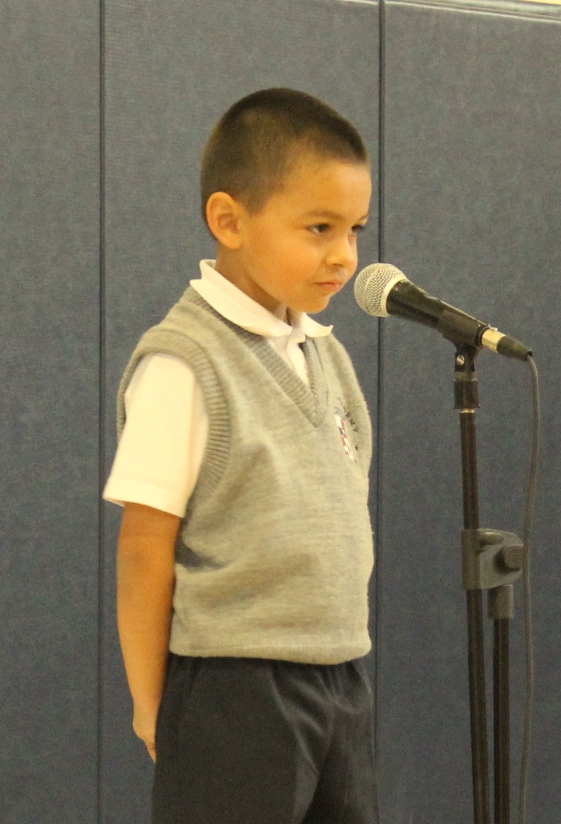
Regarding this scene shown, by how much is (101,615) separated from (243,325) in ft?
3.40

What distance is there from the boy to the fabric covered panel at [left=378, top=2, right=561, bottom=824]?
1051 mm

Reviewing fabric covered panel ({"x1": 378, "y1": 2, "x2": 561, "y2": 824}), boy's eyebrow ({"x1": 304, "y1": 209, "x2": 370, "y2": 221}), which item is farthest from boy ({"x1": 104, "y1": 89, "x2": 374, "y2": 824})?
fabric covered panel ({"x1": 378, "y1": 2, "x2": 561, "y2": 824})

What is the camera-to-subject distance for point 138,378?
1.21 m

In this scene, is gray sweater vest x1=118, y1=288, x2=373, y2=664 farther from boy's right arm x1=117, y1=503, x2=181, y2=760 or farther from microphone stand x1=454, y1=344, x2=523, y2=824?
microphone stand x1=454, y1=344, x2=523, y2=824

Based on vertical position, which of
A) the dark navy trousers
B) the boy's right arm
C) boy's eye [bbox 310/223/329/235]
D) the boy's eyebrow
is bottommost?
the dark navy trousers

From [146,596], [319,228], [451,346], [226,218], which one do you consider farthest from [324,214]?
[451,346]

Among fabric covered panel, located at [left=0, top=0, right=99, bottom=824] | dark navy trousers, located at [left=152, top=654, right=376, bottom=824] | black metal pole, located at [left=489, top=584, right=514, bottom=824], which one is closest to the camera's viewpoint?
dark navy trousers, located at [left=152, top=654, right=376, bottom=824]

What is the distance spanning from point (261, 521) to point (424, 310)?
284 mm

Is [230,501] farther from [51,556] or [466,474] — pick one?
[51,556]

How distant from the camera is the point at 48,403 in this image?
6.70ft

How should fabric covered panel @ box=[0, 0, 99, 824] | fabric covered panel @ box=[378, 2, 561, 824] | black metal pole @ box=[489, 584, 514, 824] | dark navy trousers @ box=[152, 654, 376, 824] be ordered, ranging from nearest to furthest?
1. dark navy trousers @ box=[152, 654, 376, 824]
2. black metal pole @ box=[489, 584, 514, 824]
3. fabric covered panel @ box=[0, 0, 99, 824]
4. fabric covered panel @ box=[378, 2, 561, 824]

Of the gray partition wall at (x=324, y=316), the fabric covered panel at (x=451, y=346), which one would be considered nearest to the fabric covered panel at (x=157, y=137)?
the gray partition wall at (x=324, y=316)

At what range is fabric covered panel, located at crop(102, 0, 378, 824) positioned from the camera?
2.07 metres

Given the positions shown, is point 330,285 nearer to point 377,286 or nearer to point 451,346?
point 377,286
